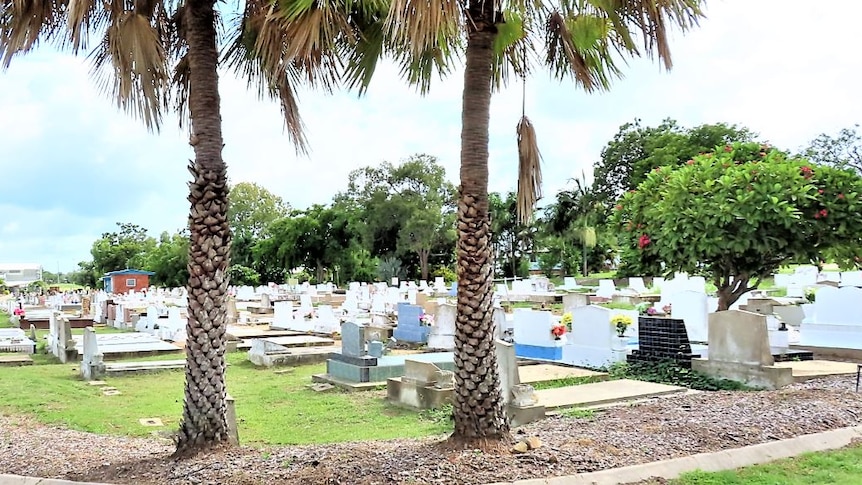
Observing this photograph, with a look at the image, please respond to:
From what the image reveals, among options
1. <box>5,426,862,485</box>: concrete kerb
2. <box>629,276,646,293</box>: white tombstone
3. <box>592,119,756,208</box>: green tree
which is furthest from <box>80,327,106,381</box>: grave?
<box>592,119,756,208</box>: green tree

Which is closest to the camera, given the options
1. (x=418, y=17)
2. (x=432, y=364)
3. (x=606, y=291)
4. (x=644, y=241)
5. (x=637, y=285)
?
(x=418, y=17)

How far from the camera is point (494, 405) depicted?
6.42m

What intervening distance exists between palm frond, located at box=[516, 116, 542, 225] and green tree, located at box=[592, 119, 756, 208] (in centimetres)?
3743

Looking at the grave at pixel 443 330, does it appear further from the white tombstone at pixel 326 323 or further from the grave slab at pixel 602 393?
the grave slab at pixel 602 393

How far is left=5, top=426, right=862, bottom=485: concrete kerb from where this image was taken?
5.68 metres

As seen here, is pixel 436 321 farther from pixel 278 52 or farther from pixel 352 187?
pixel 352 187

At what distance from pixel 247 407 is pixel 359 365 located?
2306mm

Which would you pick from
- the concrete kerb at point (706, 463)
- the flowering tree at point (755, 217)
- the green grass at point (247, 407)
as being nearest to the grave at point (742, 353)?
the flowering tree at point (755, 217)

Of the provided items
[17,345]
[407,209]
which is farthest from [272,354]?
[407,209]

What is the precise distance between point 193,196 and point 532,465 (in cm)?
382

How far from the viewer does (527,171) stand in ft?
23.7

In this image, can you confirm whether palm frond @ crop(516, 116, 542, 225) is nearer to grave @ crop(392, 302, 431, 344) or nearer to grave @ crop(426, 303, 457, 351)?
grave @ crop(426, 303, 457, 351)

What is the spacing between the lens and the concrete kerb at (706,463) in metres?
5.68

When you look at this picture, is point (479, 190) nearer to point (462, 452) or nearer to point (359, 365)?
point (462, 452)
